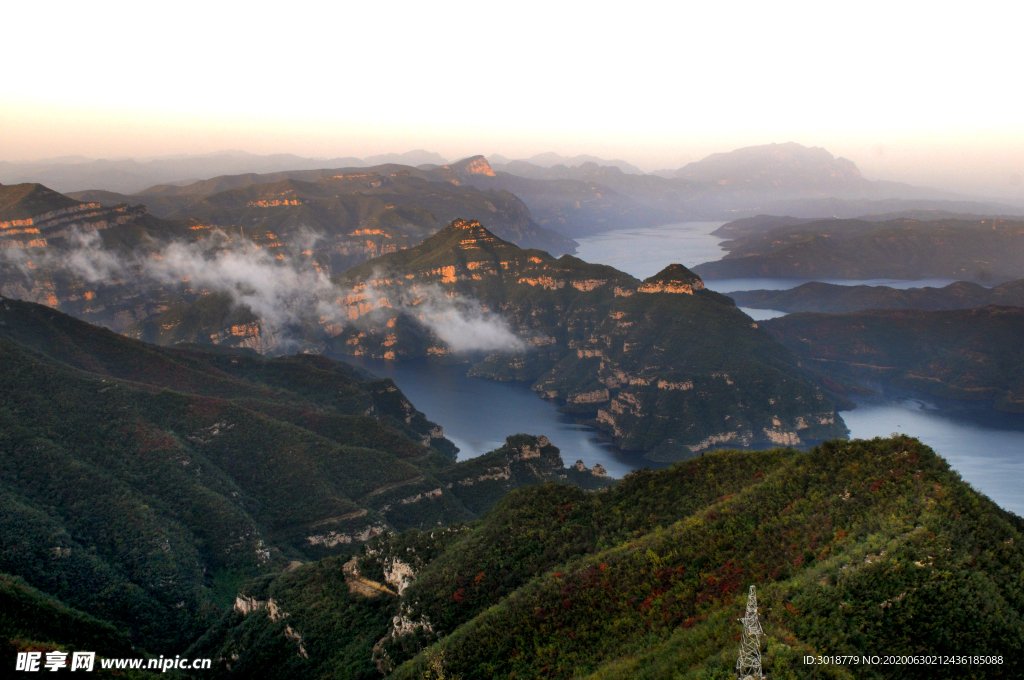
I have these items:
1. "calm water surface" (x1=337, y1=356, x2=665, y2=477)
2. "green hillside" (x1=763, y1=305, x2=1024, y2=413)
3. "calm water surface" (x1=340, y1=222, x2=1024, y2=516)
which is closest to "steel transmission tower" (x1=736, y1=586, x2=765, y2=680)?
"calm water surface" (x1=337, y1=356, x2=665, y2=477)

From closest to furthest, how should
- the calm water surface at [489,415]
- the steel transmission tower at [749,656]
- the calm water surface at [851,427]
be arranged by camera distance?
the steel transmission tower at [749,656], the calm water surface at [851,427], the calm water surface at [489,415]

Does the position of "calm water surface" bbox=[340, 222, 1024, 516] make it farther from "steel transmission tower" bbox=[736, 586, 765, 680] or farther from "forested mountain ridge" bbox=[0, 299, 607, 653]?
"steel transmission tower" bbox=[736, 586, 765, 680]

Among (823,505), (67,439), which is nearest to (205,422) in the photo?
(67,439)

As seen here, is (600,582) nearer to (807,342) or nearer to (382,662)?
(382,662)

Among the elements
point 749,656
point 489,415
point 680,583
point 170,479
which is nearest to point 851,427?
point 489,415

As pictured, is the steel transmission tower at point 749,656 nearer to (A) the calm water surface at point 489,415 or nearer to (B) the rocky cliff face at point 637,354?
(A) the calm water surface at point 489,415

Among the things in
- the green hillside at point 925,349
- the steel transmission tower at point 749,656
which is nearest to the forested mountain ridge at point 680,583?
the steel transmission tower at point 749,656
